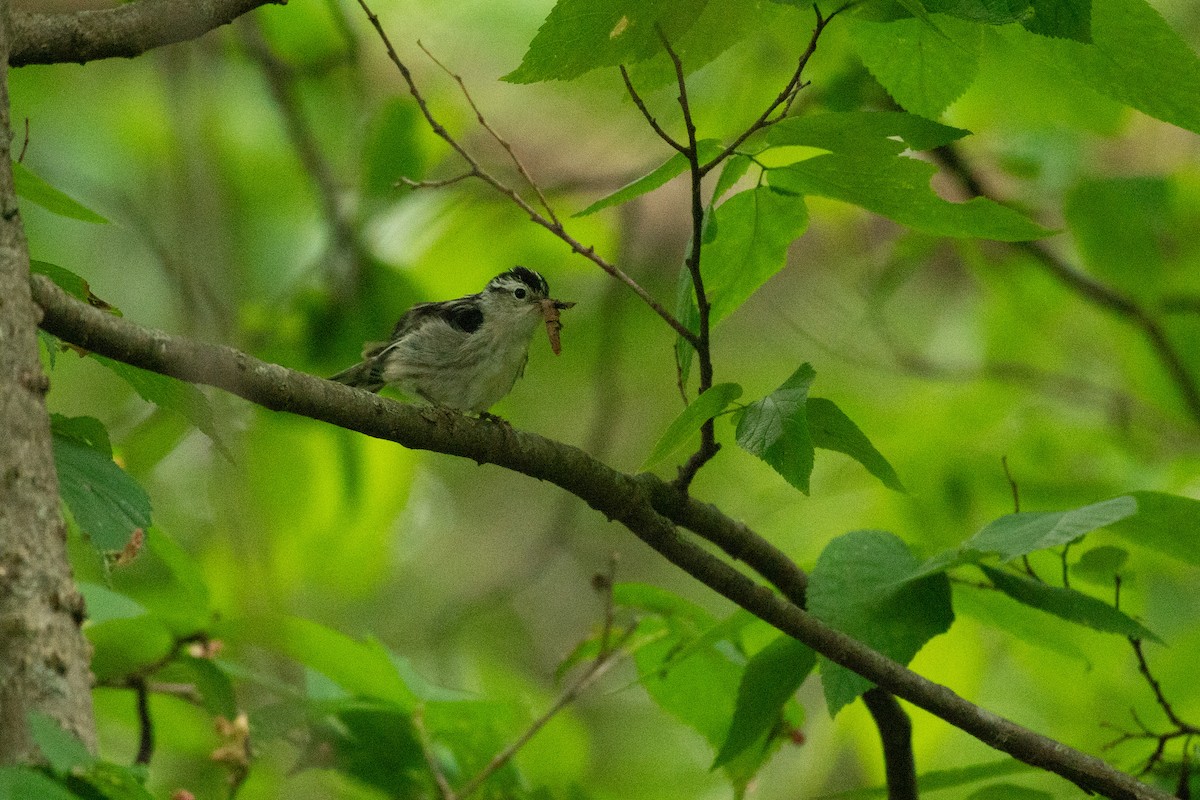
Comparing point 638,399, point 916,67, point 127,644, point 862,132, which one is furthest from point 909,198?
point 638,399

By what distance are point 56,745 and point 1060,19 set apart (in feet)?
4.94

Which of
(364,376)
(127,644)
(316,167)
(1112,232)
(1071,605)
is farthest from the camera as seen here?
(316,167)

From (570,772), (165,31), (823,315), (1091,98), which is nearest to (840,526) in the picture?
(570,772)

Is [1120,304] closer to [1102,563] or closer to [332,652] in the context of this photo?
[1102,563]

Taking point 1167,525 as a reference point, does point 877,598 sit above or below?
below

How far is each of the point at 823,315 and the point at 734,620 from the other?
4.09 m

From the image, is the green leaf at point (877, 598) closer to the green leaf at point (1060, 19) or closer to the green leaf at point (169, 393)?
the green leaf at point (1060, 19)

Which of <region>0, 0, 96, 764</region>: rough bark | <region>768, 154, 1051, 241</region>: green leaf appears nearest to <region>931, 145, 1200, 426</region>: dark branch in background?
<region>768, 154, 1051, 241</region>: green leaf

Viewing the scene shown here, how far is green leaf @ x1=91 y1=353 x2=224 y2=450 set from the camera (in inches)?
75.2

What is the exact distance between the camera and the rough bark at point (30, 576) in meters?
1.09

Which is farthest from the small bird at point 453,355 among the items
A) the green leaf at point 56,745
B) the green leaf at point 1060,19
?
the green leaf at point 56,745

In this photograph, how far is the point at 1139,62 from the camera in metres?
1.96

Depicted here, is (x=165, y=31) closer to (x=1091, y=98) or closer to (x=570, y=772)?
(x=1091, y=98)

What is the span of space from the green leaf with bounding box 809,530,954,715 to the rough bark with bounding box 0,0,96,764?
139 centimetres
